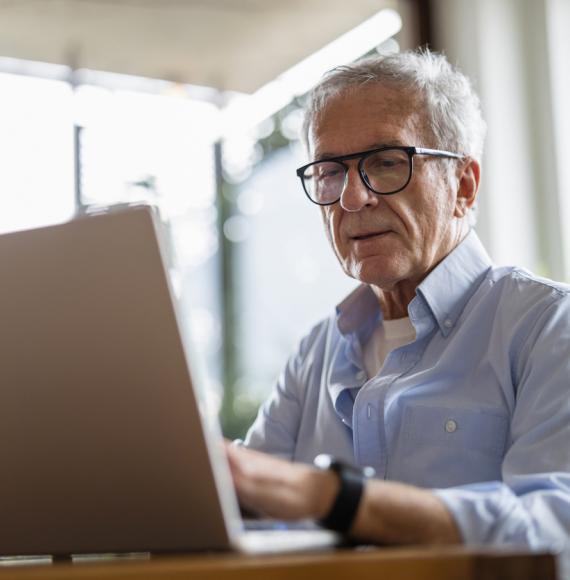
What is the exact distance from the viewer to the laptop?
84cm

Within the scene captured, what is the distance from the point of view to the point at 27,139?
13.6 ft

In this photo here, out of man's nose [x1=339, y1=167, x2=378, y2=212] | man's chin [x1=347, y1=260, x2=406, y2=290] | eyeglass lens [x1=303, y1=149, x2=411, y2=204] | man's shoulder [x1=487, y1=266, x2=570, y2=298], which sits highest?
eyeglass lens [x1=303, y1=149, x2=411, y2=204]

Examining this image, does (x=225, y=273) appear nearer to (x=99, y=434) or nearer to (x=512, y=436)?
(x=512, y=436)

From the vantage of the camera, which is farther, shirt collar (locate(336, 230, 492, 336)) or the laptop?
shirt collar (locate(336, 230, 492, 336))

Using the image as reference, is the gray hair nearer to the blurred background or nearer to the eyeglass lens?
the eyeglass lens

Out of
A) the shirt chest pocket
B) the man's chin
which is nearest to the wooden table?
the shirt chest pocket

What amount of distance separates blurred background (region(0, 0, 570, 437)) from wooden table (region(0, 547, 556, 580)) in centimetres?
285

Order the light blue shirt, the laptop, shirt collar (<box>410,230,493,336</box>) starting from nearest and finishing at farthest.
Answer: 1. the laptop
2. the light blue shirt
3. shirt collar (<box>410,230,493,336</box>)

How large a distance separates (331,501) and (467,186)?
1023 millimetres

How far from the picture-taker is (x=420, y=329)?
155 cm

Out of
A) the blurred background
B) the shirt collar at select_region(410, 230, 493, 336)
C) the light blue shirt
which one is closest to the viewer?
the light blue shirt

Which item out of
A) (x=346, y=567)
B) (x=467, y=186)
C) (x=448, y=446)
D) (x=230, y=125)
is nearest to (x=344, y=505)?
(x=346, y=567)

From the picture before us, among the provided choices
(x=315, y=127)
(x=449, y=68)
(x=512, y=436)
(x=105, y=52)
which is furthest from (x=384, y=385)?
(x=105, y=52)

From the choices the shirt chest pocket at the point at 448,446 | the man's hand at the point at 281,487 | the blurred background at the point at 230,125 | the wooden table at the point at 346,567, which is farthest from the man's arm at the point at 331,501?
the blurred background at the point at 230,125
